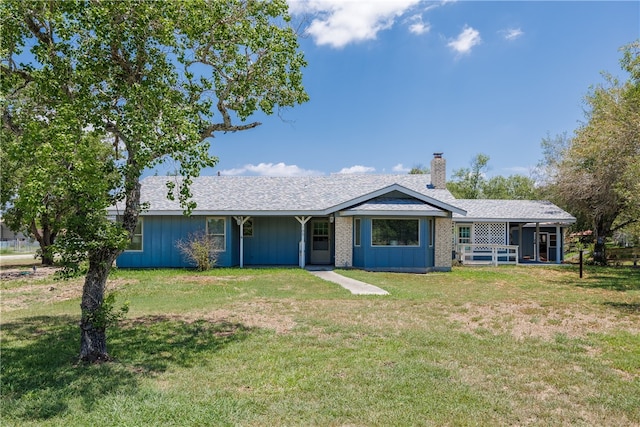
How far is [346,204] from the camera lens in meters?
17.1

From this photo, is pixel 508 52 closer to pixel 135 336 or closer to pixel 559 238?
pixel 559 238

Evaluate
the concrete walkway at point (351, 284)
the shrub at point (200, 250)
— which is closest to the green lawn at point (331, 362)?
the concrete walkway at point (351, 284)

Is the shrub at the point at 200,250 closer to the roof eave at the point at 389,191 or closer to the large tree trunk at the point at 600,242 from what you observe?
the roof eave at the point at 389,191

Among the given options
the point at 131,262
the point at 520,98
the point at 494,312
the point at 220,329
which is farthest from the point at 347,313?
the point at 520,98

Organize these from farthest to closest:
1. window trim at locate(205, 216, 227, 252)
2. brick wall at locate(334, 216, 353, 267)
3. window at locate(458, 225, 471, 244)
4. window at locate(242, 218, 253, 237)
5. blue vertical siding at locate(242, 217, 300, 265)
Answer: window at locate(458, 225, 471, 244) < window at locate(242, 218, 253, 237) < blue vertical siding at locate(242, 217, 300, 265) < window trim at locate(205, 216, 227, 252) < brick wall at locate(334, 216, 353, 267)

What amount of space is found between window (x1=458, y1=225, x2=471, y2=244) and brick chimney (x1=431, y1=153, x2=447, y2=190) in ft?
11.1

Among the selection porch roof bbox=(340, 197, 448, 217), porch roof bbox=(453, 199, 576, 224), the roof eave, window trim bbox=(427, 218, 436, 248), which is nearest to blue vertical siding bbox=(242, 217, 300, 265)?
the roof eave

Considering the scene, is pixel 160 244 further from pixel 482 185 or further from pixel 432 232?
pixel 482 185

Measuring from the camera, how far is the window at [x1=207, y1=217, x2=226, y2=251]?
1802cm

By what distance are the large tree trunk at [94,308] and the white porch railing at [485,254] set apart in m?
18.4

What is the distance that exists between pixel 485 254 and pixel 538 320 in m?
14.0

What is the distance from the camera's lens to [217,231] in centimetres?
1814

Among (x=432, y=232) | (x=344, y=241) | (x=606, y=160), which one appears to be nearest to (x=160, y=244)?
(x=344, y=241)

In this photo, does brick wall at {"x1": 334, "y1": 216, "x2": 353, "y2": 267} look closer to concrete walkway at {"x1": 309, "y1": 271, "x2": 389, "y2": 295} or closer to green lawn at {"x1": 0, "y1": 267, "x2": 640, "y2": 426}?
concrete walkway at {"x1": 309, "y1": 271, "x2": 389, "y2": 295}
